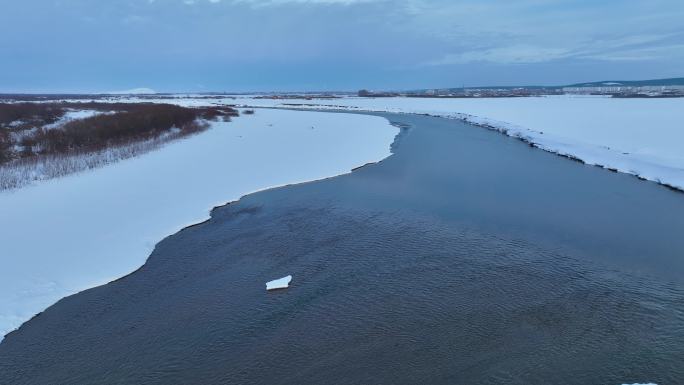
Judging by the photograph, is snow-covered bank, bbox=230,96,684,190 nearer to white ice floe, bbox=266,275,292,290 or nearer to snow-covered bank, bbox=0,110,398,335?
snow-covered bank, bbox=0,110,398,335

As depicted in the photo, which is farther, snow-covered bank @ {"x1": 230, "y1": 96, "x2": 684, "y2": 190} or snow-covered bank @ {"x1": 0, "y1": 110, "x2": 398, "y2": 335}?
snow-covered bank @ {"x1": 230, "y1": 96, "x2": 684, "y2": 190}

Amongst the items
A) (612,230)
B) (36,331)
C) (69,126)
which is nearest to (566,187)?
(612,230)

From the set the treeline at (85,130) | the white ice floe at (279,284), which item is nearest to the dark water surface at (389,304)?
the white ice floe at (279,284)

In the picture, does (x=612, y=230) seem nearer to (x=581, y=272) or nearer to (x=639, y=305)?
(x=581, y=272)

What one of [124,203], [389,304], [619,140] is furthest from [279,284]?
[619,140]

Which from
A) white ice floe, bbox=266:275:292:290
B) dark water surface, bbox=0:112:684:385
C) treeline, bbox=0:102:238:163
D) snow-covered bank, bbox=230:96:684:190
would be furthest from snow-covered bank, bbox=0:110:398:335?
snow-covered bank, bbox=230:96:684:190

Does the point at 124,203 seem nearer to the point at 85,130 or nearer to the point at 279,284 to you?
the point at 279,284

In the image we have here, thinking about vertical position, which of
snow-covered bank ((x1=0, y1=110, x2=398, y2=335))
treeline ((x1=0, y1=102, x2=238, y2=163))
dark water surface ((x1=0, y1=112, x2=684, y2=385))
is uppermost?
treeline ((x1=0, y1=102, x2=238, y2=163))

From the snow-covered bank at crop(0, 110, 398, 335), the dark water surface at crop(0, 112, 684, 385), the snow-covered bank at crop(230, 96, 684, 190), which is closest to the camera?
the dark water surface at crop(0, 112, 684, 385)

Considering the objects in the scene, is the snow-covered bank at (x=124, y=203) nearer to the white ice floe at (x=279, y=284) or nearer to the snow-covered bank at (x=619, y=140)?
the white ice floe at (x=279, y=284)
